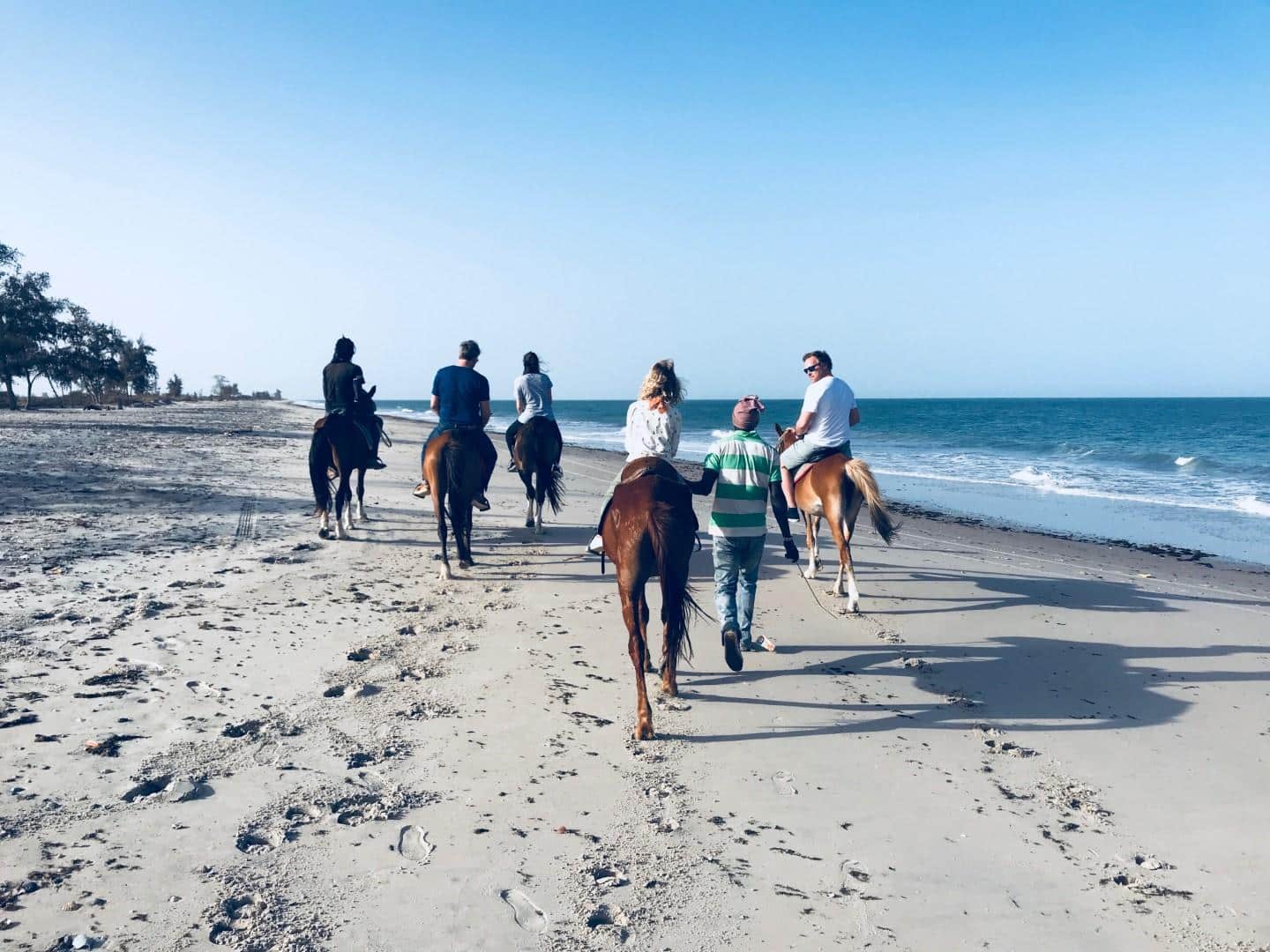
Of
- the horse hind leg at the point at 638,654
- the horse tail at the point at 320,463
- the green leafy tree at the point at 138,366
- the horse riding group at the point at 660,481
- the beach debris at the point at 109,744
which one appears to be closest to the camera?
the beach debris at the point at 109,744

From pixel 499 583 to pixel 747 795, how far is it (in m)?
4.38

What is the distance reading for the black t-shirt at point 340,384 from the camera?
30.0 feet

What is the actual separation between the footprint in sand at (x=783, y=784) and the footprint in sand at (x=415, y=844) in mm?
1667

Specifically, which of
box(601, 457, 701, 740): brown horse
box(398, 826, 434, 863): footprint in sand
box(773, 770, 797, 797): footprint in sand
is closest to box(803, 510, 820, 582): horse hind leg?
box(601, 457, 701, 740): brown horse

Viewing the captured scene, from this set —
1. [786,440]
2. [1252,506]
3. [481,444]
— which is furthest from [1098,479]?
[481,444]

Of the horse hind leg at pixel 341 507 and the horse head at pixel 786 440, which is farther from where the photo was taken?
the horse hind leg at pixel 341 507

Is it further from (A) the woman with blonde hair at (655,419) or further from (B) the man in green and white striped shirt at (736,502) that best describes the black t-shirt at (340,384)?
(B) the man in green and white striped shirt at (736,502)

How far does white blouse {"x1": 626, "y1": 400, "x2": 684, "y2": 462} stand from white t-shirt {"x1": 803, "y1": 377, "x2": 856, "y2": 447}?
104 inches

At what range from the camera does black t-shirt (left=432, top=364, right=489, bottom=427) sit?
8.28 meters

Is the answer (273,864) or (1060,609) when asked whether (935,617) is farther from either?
(273,864)

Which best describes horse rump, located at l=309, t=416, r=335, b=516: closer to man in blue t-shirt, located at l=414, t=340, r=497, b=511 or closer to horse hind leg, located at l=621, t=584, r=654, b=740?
man in blue t-shirt, located at l=414, t=340, r=497, b=511

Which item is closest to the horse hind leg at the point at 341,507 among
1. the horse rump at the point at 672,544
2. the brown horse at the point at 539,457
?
the brown horse at the point at 539,457

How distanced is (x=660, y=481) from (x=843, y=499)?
310 centimetres

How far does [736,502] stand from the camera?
5234mm
